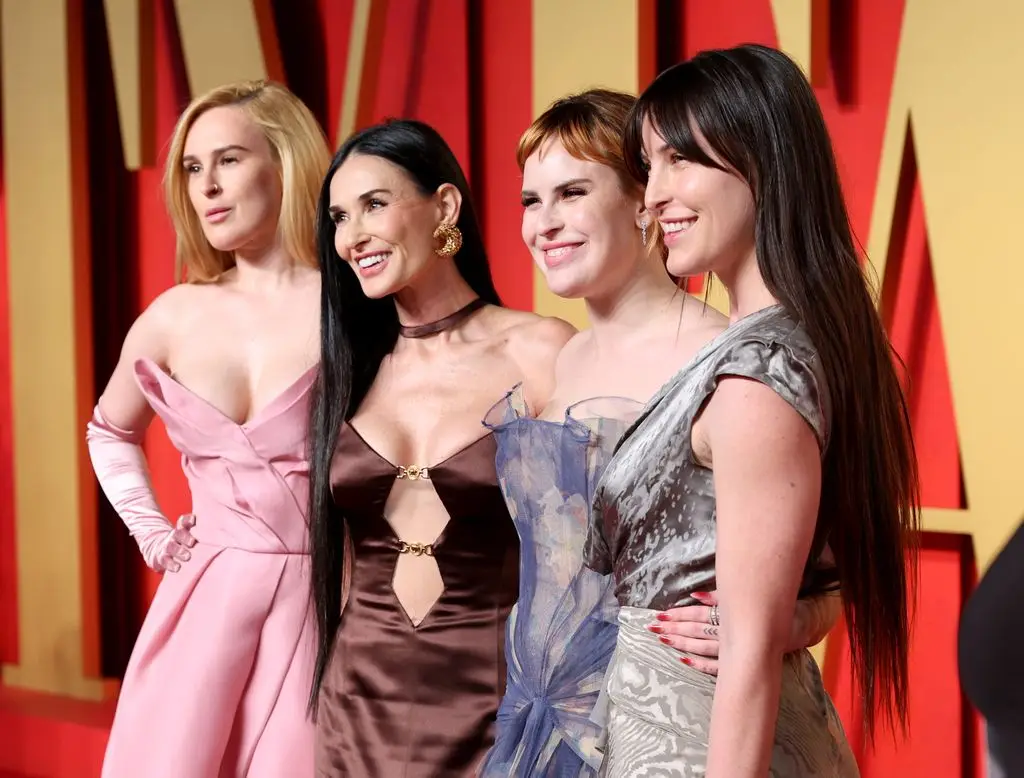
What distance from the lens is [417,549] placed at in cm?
237

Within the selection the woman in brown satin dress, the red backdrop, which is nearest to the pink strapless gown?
the woman in brown satin dress

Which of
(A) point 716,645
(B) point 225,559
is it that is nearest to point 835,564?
(A) point 716,645

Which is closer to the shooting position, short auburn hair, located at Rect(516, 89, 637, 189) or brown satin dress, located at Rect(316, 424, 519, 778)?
short auburn hair, located at Rect(516, 89, 637, 189)

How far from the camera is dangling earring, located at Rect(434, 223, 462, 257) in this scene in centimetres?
247

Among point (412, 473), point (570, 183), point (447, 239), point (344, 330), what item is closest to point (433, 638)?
point (412, 473)

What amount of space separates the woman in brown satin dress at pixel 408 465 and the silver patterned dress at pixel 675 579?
0.75 m

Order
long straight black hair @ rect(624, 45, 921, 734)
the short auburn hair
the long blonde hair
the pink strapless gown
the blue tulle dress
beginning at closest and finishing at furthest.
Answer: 1. long straight black hair @ rect(624, 45, 921, 734)
2. the blue tulle dress
3. the short auburn hair
4. the pink strapless gown
5. the long blonde hair

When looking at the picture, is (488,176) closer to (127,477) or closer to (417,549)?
(127,477)

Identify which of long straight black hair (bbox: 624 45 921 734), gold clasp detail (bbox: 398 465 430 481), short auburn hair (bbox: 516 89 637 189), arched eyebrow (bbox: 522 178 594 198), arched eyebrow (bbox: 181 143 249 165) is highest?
arched eyebrow (bbox: 181 143 249 165)

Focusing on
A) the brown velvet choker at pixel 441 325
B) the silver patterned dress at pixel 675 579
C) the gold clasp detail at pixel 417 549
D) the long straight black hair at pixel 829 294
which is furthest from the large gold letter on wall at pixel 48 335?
the long straight black hair at pixel 829 294

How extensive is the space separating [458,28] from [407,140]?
1559 mm

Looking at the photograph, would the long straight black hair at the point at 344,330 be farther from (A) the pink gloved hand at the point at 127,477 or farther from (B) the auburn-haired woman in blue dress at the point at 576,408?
(A) the pink gloved hand at the point at 127,477

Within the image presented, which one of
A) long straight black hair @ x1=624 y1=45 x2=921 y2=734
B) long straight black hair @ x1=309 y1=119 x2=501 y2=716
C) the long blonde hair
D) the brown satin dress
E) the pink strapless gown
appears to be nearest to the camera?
long straight black hair @ x1=624 y1=45 x2=921 y2=734

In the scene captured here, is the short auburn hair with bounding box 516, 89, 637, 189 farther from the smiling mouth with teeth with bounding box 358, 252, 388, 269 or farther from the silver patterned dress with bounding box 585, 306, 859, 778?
the silver patterned dress with bounding box 585, 306, 859, 778
